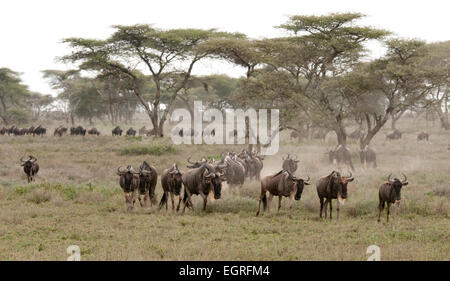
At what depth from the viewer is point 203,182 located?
531 inches

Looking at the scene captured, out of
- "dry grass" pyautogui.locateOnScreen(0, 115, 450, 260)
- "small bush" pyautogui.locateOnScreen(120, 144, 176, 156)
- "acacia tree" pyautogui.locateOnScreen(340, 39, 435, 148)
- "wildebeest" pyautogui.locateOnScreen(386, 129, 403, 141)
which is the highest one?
"acacia tree" pyautogui.locateOnScreen(340, 39, 435, 148)

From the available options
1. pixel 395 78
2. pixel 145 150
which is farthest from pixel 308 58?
pixel 145 150

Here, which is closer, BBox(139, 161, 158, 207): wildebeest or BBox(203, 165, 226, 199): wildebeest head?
BBox(203, 165, 226, 199): wildebeest head

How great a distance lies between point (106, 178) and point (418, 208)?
13263mm

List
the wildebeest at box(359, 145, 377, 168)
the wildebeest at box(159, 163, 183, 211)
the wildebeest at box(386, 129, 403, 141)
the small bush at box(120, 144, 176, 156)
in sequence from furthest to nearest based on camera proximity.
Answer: the wildebeest at box(386, 129, 403, 141) → the small bush at box(120, 144, 176, 156) → the wildebeest at box(359, 145, 377, 168) → the wildebeest at box(159, 163, 183, 211)

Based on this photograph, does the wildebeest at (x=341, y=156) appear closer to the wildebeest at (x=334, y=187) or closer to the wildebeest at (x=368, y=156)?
the wildebeest at (x=368, y=156)

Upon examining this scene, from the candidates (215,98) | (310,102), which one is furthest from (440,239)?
(215,98)

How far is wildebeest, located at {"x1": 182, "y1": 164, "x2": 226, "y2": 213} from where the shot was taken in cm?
1309

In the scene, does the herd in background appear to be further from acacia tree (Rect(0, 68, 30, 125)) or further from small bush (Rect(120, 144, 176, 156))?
acacia tree (Rect(0, 68, 30, 125))

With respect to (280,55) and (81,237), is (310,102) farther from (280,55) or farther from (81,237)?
(81,237)

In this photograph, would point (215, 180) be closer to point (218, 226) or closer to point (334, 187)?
point (218, 226)

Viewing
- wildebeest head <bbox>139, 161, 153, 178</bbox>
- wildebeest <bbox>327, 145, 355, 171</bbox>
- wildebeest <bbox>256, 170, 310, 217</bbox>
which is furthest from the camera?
wildebeest <bbox>327, 145, 355, 171</bbox>

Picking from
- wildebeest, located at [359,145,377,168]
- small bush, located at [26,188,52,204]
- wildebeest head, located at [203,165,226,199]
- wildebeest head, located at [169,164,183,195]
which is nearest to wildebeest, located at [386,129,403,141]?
wildebeest, located at [359,145,377,168]
